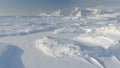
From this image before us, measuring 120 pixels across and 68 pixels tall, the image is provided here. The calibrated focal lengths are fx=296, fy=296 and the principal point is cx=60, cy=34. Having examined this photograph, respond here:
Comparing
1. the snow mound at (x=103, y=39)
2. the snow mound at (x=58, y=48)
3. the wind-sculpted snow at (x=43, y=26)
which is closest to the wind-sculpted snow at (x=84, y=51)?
the snow mound at (x=58, y=48)

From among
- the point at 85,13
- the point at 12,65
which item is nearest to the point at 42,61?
the point at 12,65

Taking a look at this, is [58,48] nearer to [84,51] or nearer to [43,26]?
[84,51]

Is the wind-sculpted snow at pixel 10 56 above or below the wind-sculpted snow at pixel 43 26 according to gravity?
above

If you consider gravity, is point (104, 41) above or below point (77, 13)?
above

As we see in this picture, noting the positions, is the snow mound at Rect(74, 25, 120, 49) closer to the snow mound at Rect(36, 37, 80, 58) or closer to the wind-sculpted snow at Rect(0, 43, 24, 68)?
the snow mound at Rect(36, 37, 80, 58)

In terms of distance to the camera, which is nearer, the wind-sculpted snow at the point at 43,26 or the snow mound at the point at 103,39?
the snow mound at the point at 103,39

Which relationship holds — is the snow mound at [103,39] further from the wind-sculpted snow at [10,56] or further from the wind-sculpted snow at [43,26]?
the wind-sculpted snow at [10,56]

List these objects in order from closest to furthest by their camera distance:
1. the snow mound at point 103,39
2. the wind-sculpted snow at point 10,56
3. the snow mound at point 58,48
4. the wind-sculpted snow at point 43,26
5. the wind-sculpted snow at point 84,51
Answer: the wind-sculpted snow at point 10,56
the wind-sculpted snow at point 84,51
the snow mound at point 58,48
the snow mound at point 103,39
the wind-sculpted snow at point 43,26

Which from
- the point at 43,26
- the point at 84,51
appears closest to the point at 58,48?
the point at 84,51

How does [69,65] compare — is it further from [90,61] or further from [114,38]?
[114,38]
